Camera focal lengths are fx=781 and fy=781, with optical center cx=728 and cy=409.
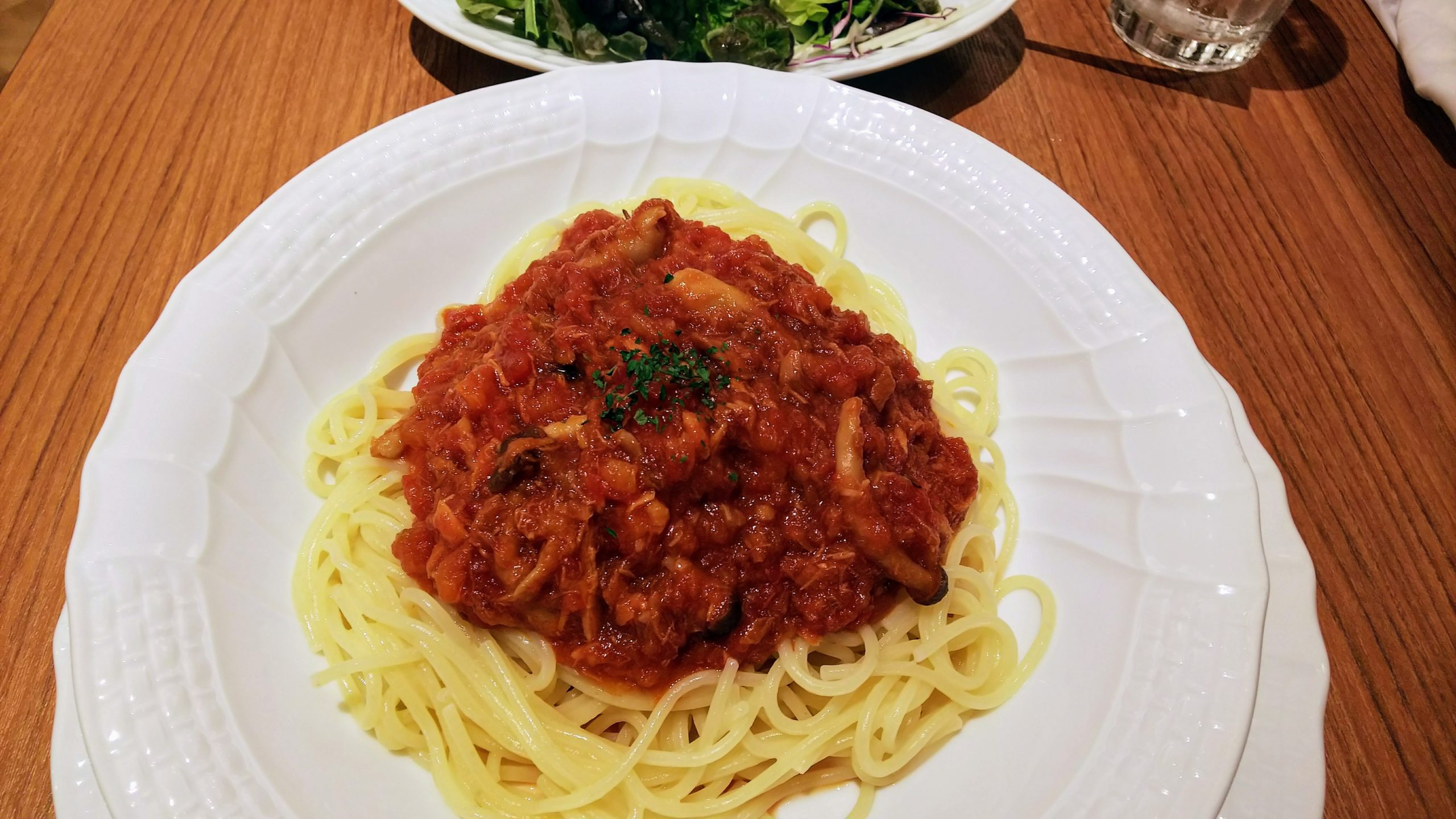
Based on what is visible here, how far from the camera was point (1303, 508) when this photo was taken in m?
4.27

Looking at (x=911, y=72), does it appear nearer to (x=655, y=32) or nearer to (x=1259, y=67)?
(x=655, y=32)

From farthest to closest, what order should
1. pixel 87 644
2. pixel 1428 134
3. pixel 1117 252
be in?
pixel 1428 134, pixel 1117 252, pixel 87 644

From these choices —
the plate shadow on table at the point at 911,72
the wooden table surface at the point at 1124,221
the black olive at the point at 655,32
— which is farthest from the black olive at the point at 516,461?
the plate shadow on table at the point at 911,72

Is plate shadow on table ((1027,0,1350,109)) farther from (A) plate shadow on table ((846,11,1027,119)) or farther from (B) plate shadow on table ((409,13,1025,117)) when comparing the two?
(B) plate shadow on table ((409,13,1025,117))

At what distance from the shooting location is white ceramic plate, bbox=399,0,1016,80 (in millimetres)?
5312

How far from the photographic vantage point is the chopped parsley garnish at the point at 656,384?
3096 mm

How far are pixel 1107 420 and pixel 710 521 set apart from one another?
6.41ft

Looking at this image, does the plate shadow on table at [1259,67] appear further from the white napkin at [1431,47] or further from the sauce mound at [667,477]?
the sauce mound at [667,477]

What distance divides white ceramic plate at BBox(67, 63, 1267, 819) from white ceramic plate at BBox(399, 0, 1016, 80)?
2.64 feet

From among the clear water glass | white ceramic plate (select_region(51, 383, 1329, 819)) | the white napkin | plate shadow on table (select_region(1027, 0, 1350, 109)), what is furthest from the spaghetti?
the white napkin

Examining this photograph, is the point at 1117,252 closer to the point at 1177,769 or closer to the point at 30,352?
the point at 1177,769

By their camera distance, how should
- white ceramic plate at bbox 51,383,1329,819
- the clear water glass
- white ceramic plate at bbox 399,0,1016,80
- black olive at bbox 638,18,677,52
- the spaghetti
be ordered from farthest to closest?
the clear water glass, black olive at bbox 638,18,677,52, white ceramic plate at bbox 399,0,1016,80, the spaghetti, white ceramic plate at bbox 51,383,1329,819

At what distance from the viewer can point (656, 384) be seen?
3.12 meters

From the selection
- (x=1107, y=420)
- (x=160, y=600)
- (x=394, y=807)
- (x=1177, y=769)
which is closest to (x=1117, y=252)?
(x=1107, y=420)
